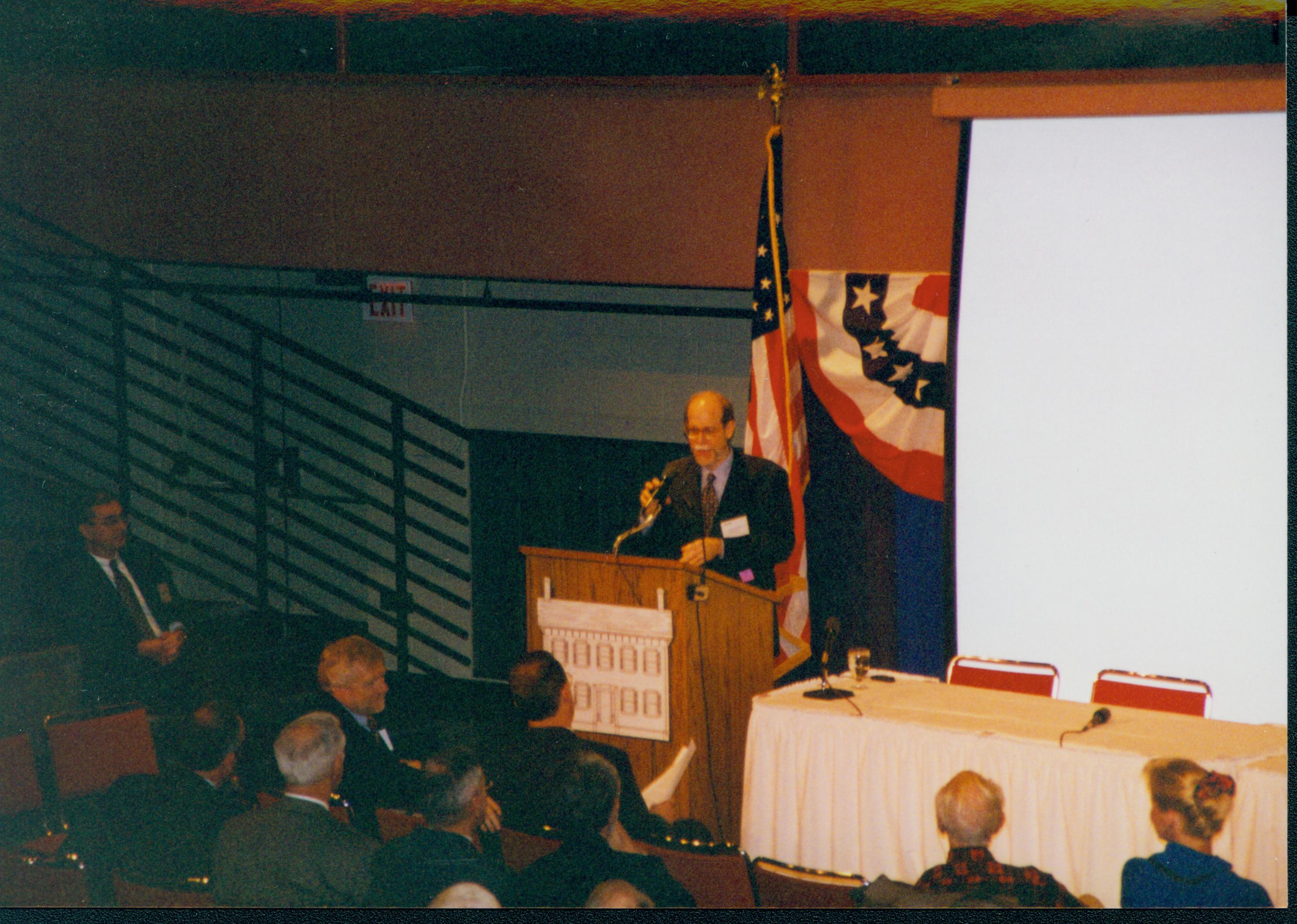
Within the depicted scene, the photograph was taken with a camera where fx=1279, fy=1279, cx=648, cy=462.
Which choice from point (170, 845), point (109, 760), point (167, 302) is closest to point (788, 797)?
point (170, 845)

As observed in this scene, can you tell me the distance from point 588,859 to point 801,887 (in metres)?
0.58

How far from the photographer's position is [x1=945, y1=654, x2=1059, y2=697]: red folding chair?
4840mm

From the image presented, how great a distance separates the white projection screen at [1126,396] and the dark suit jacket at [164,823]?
3.27 metres

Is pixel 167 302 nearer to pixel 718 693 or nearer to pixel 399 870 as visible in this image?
pixel 718 693

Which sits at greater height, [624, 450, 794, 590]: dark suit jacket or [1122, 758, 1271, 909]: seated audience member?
[624, 450, 794, 590]: dark suit jacket

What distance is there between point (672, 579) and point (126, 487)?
4.17 metres

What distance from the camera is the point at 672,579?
14.8 feet

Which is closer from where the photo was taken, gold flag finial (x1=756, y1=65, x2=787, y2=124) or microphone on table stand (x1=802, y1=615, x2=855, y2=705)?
microphone on table stand (x1=802, y1=615, x2=855, y2=705)

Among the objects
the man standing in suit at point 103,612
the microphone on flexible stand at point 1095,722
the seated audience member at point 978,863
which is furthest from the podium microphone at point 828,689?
the man standing in suit at point 103,612

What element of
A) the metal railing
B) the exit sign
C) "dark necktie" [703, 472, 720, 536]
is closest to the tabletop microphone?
"dark necktie" [703, 472, 720, 536]

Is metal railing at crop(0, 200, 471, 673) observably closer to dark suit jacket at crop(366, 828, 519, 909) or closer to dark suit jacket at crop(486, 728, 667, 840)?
dark suit jacket at crop(486, 728, 667, 840)

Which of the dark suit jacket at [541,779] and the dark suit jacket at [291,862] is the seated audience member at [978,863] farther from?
the dark suit jacket at [291,862]

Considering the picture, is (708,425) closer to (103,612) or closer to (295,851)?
(295,851)

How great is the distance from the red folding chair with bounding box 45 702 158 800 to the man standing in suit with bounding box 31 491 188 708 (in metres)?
1.32
